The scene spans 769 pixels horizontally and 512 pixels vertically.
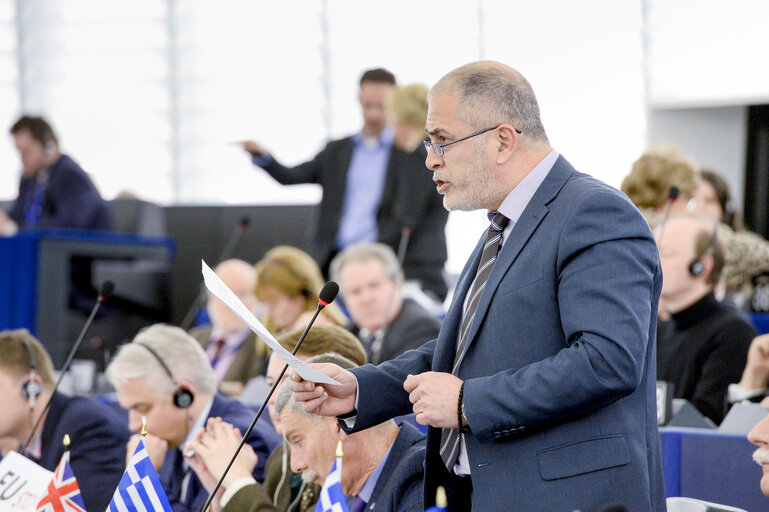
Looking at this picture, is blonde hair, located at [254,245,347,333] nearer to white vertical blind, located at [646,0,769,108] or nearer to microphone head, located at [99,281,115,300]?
microphone head, located at [99,281,115,300]

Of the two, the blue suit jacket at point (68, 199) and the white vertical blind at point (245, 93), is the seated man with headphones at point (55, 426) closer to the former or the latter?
the blue suit jacket at point (68, 199)

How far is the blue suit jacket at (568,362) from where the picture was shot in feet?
6.09

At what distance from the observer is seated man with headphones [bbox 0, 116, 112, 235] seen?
7574 mm

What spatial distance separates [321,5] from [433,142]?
889cm

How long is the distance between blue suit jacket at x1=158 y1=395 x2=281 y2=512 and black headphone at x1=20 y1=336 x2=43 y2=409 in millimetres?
568

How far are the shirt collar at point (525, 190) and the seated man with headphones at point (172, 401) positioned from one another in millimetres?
1492

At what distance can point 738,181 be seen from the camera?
28.6ft

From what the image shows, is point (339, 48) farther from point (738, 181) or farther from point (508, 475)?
point (508, 475)

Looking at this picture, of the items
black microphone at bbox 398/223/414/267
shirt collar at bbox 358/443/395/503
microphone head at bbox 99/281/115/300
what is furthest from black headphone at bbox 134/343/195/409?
black microphone at bbox 398/223/414/267

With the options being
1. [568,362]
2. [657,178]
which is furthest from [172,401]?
[657,178]

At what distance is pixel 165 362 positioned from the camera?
137 inches

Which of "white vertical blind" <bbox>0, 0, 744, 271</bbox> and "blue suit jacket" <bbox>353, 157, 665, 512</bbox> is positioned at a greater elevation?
"white vertical blind" <bbox>0, 0, 744, 271</bbox>

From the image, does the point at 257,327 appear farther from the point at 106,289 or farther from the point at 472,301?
the point at 106,289

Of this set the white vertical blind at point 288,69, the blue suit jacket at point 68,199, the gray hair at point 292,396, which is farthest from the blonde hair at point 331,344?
the white vertical blind at point 288,69
